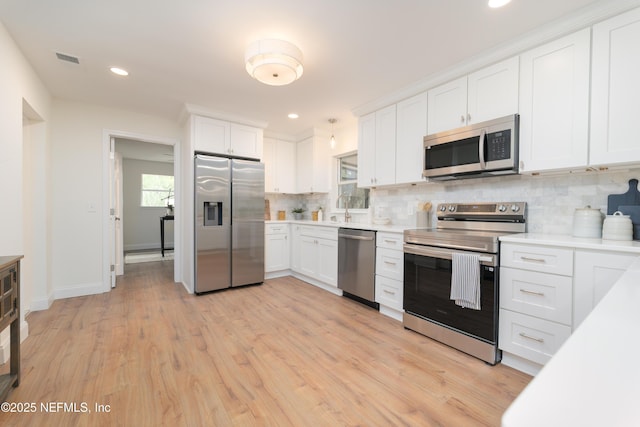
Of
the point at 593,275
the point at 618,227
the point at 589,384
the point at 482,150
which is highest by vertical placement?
the point at 482,150

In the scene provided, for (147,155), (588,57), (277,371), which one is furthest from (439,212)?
(147,155)

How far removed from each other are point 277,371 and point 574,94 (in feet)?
9.45

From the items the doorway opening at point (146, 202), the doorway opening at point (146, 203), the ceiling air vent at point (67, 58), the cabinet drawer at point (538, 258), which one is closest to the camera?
the cabinet drawer at point (538, 258)

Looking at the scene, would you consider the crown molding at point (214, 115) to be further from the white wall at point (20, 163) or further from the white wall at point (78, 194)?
the white wall at point (20, 163)

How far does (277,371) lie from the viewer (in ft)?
6.50

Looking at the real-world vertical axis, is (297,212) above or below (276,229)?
above

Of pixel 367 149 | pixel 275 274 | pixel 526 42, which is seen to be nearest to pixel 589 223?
pixel 526 42

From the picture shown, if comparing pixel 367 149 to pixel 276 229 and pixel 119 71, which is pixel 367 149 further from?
pixel 119 71

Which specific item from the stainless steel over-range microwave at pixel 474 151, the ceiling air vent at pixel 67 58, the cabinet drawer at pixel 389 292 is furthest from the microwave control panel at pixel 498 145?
the ceiling air vent at pixel 67 58

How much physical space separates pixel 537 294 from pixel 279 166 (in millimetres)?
4019

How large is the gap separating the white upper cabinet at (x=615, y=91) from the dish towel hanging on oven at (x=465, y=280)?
3.42 ft

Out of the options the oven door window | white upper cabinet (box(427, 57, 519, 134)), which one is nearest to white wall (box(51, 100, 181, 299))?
the oven door window

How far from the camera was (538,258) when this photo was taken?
1.91 metres

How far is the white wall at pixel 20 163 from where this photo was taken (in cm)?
215
